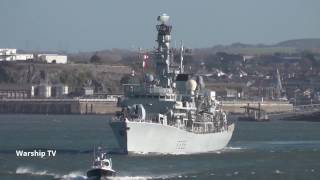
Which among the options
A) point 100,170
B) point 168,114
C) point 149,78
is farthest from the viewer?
point 149,78

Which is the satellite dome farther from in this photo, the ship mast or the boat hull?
the boat hull

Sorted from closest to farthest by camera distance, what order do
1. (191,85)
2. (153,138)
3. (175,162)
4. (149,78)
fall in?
(175,162)
(153,138)
(149,78)
(191,85)

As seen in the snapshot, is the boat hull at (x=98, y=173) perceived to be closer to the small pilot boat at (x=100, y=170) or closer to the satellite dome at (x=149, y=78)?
the small pilot boat at (x=100, y=170)

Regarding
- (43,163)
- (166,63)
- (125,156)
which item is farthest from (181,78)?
(43,163)

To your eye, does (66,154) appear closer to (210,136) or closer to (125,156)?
(125,156)

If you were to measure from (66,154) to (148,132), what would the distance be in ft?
18.7

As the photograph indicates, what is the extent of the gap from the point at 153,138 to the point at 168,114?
4.91 meters

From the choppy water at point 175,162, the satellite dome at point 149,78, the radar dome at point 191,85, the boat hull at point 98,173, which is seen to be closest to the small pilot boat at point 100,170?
the boat hull at point 98,173

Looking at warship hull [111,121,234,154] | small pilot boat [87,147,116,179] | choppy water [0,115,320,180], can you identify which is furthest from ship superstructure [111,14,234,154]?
small pilot boat [87,147,116,179]

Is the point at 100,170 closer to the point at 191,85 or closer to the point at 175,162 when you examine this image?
the point at 175,162

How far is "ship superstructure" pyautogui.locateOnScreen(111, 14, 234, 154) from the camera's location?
276ft

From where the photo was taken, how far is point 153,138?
278 ft

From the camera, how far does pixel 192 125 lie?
92.9 metres

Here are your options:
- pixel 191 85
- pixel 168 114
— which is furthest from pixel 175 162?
pixel 191 85
